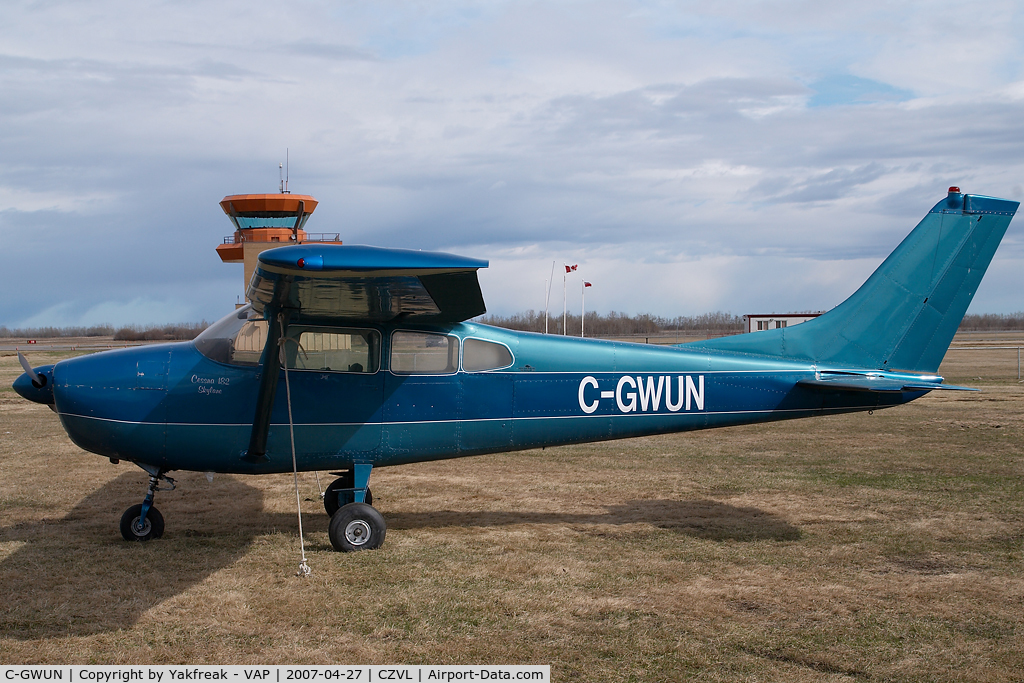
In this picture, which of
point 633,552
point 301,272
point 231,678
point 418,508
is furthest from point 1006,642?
point 418,508

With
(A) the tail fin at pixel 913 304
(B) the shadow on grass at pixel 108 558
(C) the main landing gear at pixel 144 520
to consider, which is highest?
(A) the tail fin at pixel 913 304

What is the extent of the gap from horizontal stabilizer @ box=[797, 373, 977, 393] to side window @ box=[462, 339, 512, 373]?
294cm

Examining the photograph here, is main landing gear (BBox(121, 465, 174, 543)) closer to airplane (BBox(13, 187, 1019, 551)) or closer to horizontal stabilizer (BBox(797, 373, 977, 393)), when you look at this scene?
airplane (BBox(13, 187, 1019, 551))

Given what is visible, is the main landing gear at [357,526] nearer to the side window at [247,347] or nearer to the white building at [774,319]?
the side window at [247,347]

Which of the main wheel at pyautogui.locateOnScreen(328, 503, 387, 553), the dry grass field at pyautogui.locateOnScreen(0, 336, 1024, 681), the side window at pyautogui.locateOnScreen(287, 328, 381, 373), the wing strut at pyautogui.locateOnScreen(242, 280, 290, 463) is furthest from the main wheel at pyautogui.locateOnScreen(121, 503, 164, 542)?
the side window at pyautogui.locateOnScreen(287, 328, 381, 373)

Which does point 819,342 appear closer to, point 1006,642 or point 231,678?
point 1006,642

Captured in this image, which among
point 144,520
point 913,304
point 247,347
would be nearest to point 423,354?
point 247,347

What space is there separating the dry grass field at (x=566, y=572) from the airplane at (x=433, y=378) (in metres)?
0.80

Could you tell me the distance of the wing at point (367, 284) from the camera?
4859 millimetres

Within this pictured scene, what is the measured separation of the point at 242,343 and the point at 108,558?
2081mm

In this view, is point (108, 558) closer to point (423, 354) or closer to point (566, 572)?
point (423, 354)

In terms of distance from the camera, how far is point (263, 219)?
958 inches

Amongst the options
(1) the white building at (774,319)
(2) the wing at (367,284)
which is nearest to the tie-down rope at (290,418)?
(2) the wing at (367,284)

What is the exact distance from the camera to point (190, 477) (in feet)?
33.4
